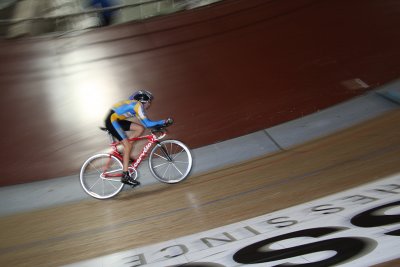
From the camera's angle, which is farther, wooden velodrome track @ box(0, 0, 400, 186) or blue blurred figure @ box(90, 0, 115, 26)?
blue blurred figure @ box(90, 0, 115, 26)

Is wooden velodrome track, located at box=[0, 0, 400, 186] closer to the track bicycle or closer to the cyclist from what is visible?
the track bicycle

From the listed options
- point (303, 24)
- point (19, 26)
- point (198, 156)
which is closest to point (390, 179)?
point (198, 156)

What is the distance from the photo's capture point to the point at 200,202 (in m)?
4.86

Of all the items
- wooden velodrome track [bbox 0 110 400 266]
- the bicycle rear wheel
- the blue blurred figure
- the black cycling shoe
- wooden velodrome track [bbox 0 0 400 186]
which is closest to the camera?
wooden velodrome track [bbox 0 110 400 266]

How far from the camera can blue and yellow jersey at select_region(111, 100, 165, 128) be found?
578 cm

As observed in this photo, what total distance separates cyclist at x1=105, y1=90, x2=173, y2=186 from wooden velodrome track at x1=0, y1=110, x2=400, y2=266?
492mm

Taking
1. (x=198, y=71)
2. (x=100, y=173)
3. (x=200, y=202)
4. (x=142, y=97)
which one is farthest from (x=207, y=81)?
(x=200, y=202)

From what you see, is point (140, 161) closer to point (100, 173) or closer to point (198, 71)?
point (100, 173)

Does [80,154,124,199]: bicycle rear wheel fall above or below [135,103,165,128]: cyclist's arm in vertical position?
below

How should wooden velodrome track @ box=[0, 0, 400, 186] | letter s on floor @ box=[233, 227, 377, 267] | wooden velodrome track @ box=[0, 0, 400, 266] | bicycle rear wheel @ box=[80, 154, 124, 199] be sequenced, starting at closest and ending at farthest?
letter s on floor @ box=[233, 227, 377, 267]
wooden velodrome track @ box=[0, 0, 400, 266]
bicycle rear wheel @ box=[80, 154, 124, 199]
wooden velodrome track @ box=[0, 0, 400, 186]

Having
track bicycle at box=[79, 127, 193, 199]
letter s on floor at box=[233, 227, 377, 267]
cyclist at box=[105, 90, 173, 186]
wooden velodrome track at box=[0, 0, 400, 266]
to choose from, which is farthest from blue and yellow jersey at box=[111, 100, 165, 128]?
letter s on floor at box=[233, 227, 377, 267]

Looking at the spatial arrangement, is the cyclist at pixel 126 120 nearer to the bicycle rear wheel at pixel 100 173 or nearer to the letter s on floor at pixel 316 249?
the bicycle rear wheel at pixel 100 173

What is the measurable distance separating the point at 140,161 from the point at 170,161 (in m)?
0.43

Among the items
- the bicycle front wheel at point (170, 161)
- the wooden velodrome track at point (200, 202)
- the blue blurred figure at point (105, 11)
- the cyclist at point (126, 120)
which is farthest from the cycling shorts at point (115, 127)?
the blue blurred figure at point (105, 11)
